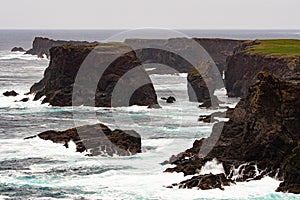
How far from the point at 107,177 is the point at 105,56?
163 feet

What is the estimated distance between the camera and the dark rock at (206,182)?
41375mm

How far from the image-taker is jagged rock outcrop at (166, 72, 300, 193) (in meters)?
44.3

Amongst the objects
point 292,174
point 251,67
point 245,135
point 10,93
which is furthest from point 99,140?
point 251,67

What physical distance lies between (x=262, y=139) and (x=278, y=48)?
59738mm

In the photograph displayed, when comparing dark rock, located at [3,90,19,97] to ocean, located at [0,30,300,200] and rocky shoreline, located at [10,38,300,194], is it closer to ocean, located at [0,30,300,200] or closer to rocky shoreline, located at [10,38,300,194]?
ocean, located at [0,30,300,200]

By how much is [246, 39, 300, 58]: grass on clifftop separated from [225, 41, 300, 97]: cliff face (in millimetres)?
184

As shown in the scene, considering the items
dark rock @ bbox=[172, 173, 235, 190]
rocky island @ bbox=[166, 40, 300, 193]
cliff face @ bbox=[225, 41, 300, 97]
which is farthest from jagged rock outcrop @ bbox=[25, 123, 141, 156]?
cliff face @ bbox=[225, 41, 300, 97]

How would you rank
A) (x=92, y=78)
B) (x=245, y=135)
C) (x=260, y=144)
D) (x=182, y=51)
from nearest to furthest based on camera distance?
(x=260, y=144)
(x=245, y=135)
(x=92, y=78)
(x=182, y=51)

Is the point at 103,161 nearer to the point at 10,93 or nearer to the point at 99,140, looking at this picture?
the point at 99,140

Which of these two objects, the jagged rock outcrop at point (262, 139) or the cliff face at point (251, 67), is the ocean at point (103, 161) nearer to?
the jagged rock outcrop at point (262, 139)

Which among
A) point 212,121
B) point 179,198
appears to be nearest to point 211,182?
point 179,198

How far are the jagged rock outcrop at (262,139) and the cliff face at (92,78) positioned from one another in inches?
1553

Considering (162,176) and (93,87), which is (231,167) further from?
(93,87)

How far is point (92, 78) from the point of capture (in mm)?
90125
